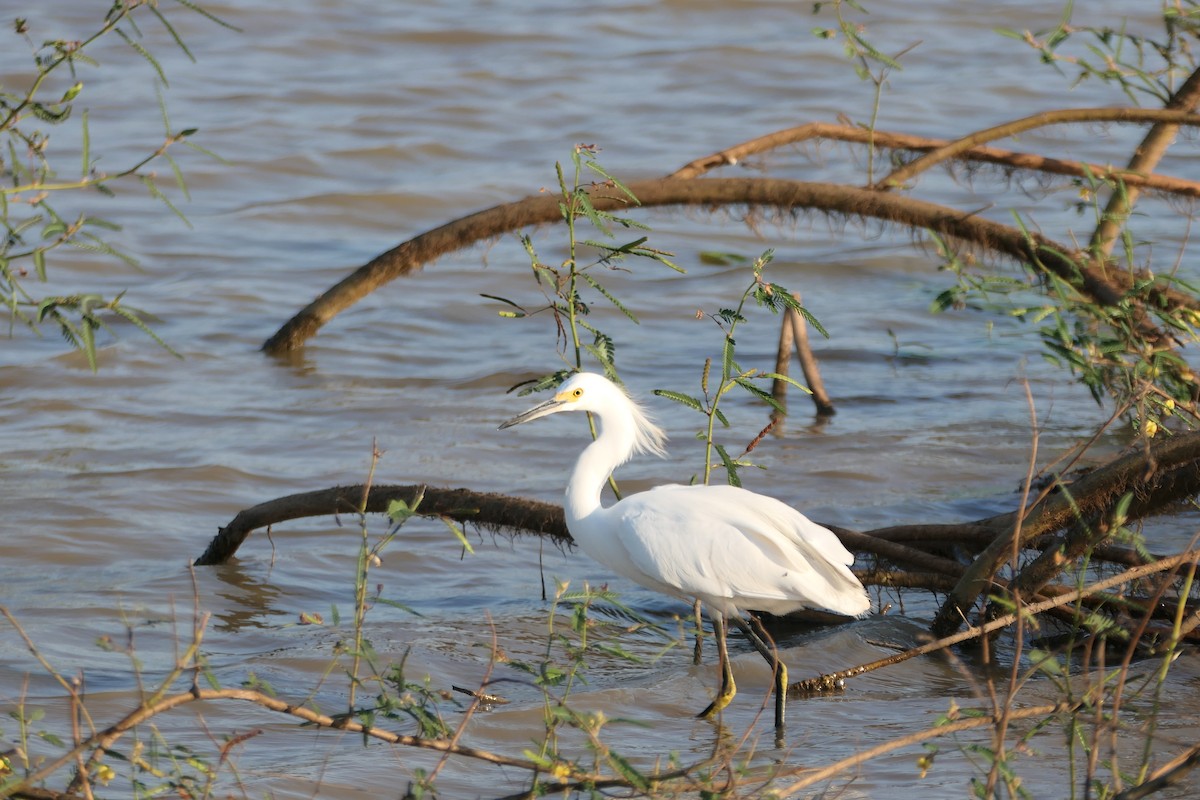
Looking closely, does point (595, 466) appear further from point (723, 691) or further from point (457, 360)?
point (457, 360)

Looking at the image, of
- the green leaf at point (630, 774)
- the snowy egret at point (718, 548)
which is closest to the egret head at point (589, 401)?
the snowy egret at point (718, 548)

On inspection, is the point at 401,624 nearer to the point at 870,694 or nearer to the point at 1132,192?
the point at 870,694

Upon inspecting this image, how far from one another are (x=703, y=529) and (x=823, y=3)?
3092 millimetres

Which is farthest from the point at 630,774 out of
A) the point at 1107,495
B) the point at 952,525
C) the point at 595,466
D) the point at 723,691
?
the point at 952,525

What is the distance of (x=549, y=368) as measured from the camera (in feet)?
31.1

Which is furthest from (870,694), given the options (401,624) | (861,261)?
(861,261)

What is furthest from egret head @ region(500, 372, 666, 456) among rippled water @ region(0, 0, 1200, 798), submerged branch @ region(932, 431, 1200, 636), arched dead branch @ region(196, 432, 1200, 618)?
submerged branch @ region(932, 431, 1200, 636)

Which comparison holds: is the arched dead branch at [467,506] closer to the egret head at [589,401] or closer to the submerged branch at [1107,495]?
the egret head at [589,401]

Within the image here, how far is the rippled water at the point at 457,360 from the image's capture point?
5133mm

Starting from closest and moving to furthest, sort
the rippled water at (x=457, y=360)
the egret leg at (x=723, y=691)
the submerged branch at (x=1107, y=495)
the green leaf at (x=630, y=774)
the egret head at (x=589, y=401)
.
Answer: the green leaf at (x=630, y=774) → the submerged branch at (x=1107, y=495) → the egret leg at (x=723, y=691) → the egret head at (x=589, y=401) → the rippled water at (x=457, y=360)

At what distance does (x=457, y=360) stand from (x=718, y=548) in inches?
217

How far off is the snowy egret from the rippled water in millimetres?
400

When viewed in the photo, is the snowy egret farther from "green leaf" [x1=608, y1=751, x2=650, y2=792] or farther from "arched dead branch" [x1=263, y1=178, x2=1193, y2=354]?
"green leaf" [x1=608, y1=751, x2=650, y2=792]

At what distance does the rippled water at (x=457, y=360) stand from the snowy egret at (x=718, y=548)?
40 cm
